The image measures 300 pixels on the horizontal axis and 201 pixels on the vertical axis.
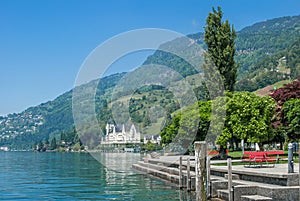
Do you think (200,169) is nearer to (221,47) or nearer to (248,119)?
(248,119)

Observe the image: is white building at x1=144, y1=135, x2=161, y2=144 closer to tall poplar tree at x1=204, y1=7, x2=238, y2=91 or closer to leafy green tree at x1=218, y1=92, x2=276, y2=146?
tall poplar tree at x1=204, y1=7, x2=238, y2=91

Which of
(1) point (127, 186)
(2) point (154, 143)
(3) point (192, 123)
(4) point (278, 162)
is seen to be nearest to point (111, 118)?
(3) point (192, 123)

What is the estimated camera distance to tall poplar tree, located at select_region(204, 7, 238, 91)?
5309cm

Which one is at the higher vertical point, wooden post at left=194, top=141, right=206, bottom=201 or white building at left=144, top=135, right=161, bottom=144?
white building at left=144, top=135, right=161, bottom=144

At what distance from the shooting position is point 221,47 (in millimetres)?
53406

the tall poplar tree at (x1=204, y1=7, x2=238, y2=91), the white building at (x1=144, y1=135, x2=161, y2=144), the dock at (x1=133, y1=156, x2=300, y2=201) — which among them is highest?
the tall poplar tree at (x1=204, y1=7, x2=238, y2=91)

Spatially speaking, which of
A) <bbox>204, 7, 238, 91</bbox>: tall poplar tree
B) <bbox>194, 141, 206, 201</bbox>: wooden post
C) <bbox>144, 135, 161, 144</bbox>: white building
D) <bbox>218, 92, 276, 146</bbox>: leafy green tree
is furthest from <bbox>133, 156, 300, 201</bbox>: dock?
<bbox>144, 135, 161, 144</bbox>: white building

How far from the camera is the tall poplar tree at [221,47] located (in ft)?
174

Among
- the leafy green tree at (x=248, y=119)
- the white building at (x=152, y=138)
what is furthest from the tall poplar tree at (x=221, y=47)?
the white building at (x=152, y=138)

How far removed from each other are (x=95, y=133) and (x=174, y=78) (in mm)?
20877

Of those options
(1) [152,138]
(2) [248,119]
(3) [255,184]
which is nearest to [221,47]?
(2) [248,119]

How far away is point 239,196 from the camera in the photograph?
66.6ft

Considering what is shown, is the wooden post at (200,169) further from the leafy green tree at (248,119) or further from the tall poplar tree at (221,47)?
the tall poplar tree at (221,47)

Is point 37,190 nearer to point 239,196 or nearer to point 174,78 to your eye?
point 239,196
